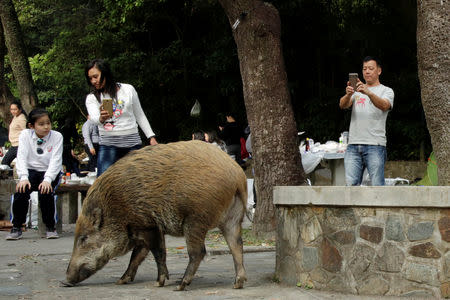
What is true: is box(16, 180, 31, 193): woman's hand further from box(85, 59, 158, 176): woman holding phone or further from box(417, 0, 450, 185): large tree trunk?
box(417, 0, 450, 185): large tree trunk

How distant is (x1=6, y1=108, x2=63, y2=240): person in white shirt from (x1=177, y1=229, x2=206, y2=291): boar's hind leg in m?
3.81

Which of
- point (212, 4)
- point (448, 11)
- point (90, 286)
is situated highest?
point (212, 4)

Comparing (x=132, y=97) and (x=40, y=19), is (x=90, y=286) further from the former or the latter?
(x=40, y=19)

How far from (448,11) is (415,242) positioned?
262 cm

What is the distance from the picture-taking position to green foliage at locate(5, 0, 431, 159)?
16.9 m

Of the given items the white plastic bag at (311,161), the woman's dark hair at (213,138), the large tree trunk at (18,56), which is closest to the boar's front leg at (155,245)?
the white plastic bag at (311,161)

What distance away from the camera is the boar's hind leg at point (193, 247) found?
5098 mm

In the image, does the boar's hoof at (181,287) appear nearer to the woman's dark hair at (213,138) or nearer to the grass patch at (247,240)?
the grass patch at (247,240)

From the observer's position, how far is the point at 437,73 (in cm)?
647

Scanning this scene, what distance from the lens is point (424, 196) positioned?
15.6ft

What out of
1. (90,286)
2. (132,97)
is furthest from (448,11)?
(90,286)

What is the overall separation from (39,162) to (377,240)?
509cm

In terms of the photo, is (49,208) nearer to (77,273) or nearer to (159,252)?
(77,273)

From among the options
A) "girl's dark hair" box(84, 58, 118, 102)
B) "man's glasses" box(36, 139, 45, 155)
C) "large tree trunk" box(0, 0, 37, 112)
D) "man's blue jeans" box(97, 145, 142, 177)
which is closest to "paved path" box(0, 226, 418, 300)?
"man's blue jeans" box(97, 145, 142, 177)
